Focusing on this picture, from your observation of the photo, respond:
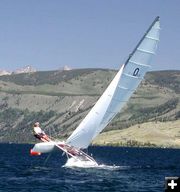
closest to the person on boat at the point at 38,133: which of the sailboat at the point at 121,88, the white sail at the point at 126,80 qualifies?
the sailboat at the point at 121,88

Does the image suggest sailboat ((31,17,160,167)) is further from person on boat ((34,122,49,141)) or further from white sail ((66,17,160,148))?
person on boat ((34,122,49,141))

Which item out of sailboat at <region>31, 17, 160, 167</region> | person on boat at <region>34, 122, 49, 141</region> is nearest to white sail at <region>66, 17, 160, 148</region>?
sailboat at <region>31, 17, 160, 167</region>

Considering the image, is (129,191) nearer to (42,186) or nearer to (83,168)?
(42,186)

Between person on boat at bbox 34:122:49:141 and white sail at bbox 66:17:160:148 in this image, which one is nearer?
white sail at bbox 66:17:160:148

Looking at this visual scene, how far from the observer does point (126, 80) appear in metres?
76.8

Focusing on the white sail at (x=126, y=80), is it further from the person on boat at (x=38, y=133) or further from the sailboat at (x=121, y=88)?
the person on boat at (x=38, y=133)

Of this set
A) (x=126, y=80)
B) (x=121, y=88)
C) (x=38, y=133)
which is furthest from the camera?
(x=38, y=133)

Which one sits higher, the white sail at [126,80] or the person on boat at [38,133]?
the white sail at [126,80]

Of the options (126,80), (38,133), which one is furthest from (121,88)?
(38,133)

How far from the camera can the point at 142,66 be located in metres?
76.4

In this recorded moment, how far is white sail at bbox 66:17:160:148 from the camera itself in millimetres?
75625

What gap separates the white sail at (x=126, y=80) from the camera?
248ft

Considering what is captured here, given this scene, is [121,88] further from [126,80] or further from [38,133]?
[38,133]

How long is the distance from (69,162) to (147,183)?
27.1 meters
